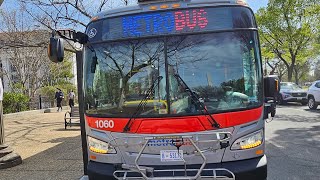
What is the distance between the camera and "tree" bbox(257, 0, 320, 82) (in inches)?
1078

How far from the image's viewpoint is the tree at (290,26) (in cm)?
2738

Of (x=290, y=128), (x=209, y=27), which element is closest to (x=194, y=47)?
(x=209, y=27)

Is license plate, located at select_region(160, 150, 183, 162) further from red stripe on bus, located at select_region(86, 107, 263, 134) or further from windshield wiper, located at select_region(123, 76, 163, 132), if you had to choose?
windshield wiper, located at select_region(123, 76, 163, 132)

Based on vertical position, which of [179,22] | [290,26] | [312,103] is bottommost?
[312,103]

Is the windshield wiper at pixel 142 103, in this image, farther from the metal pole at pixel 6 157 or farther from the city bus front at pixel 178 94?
the metal pole at pixel 6 157

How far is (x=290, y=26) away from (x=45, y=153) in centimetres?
2637

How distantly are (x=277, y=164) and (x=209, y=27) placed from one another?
145 inches

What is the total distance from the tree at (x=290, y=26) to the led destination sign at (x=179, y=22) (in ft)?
80.7

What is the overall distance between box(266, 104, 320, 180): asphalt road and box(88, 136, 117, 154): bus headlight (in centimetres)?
300

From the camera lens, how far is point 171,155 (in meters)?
3.75

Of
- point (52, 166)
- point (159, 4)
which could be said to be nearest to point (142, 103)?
point (159, 4)

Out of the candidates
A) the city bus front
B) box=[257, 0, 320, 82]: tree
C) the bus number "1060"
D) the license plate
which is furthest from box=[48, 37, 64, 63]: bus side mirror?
box=[257, 0, 320, 82]: tree

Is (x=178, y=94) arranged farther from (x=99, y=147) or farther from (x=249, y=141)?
(x=99, y=147)

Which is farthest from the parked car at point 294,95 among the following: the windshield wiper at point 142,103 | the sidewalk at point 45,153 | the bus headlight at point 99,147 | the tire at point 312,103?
the bus headlight at point 99,147
